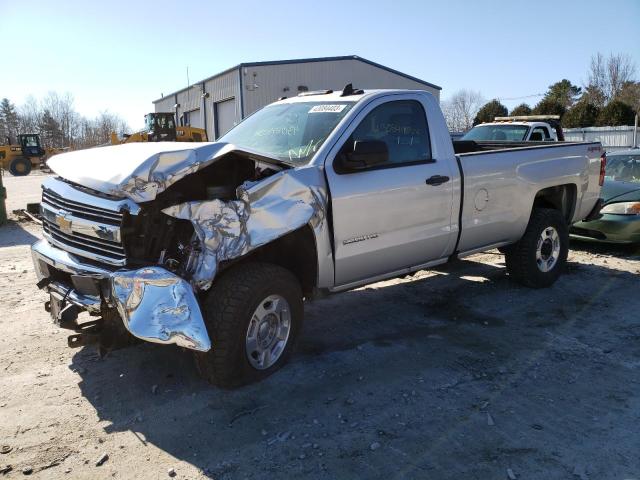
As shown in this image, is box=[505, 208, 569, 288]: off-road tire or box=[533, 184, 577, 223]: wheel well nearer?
box=[505, 208, 569, 288]: off-road tire

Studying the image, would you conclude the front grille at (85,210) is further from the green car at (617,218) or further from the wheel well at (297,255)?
the green car at (617,218)

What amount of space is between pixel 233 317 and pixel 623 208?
6606 mm

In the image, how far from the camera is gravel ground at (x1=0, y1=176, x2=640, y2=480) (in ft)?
9.64

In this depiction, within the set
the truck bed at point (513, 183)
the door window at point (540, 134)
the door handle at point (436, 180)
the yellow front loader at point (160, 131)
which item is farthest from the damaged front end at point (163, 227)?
the yellow front loader at point (160, 131)

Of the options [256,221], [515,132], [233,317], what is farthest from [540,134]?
[233,317]

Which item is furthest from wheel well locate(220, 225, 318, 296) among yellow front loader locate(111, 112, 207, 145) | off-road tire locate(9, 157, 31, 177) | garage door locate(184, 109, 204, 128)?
garage door locate(184, 109, 204, 128)

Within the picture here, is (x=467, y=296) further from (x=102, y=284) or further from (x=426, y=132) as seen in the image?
(x=102, y=284)

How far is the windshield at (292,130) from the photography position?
4324mm

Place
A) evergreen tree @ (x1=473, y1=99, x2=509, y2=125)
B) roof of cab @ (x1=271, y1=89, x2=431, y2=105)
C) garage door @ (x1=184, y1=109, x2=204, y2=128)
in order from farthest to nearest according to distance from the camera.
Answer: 1. evergreen tree @ (x1=473, y1=99, x2=509, y2=125)
2. garage door @ (x1=184, y1=109, x2=204, y2=128)
3. roof of cab @ (x1=271, y1=89, x2=431, y2=105)

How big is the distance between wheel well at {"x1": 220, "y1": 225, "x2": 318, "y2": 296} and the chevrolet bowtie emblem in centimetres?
125

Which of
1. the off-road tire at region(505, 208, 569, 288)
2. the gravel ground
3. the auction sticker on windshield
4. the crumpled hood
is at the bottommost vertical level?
the gravel ground

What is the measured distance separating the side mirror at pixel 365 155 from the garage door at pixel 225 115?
85.3 feet

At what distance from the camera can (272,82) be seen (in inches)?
1121

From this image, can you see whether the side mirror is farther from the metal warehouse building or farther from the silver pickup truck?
the metal warehouse building
